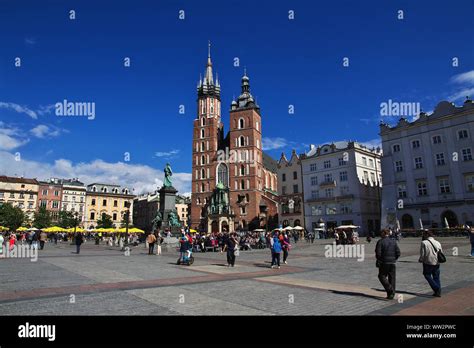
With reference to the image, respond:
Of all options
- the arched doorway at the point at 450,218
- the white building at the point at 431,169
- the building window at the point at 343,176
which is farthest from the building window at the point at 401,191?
the building window at the point at 343,176

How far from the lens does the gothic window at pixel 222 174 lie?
77969 millimetres

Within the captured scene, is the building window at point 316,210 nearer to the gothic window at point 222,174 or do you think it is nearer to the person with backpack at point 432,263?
the gothic window at point 222,174

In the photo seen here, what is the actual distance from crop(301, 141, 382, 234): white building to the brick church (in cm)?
1451

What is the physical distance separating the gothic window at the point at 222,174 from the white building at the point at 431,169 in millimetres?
38195

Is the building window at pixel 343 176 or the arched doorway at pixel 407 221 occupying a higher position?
the building window at pixel 343 176

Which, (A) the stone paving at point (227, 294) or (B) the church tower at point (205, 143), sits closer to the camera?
(A) the stone paving at point (227, 294)

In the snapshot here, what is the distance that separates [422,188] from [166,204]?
1298 inches

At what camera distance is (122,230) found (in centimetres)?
5109

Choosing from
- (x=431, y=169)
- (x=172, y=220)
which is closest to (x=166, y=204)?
(x=172, y=220)

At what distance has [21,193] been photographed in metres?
85.6

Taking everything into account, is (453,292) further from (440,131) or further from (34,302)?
(440,131)

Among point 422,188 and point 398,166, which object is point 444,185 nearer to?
point 422,188

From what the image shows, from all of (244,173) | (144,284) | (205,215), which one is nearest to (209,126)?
(244,173)
